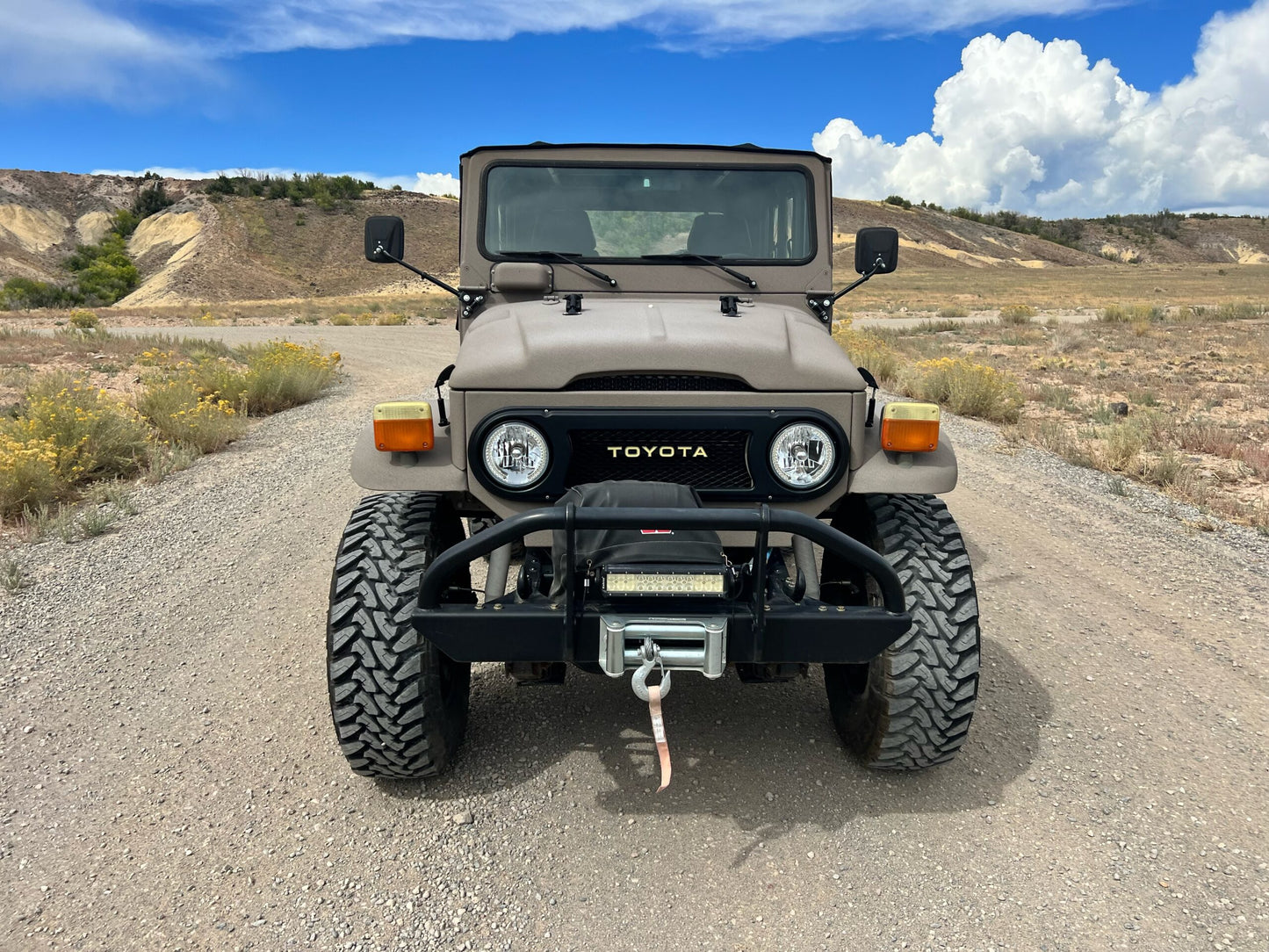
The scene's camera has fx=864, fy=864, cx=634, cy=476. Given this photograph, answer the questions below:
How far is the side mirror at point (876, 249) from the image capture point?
3.79 m

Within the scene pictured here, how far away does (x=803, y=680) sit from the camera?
372cm

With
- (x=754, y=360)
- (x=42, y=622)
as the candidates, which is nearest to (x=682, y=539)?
(x=754, y=360)

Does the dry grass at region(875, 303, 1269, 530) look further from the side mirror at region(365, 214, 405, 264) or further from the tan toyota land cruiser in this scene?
the side mirror at region(365, 214, 405, 264)

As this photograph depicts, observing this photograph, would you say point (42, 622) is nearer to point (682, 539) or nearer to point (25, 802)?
point (25, 802)

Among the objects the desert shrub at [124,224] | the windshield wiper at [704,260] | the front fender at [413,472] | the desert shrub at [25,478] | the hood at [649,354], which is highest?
the desert shrub at [124,224]

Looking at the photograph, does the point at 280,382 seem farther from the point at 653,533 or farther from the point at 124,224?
the point at 124,224

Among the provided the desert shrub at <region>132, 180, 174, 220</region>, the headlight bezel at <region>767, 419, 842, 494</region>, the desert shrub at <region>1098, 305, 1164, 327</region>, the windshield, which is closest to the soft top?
the windshield

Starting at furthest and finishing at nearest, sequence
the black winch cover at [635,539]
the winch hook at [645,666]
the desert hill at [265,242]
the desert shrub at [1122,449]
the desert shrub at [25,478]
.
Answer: the desert hill at [265,242] < the desert shrub at [1122,449] < the desert shrub at [25,478] < the black winch cover at [635,539] < the winch hook at [645,666]

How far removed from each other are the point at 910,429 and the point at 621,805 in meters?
1.54

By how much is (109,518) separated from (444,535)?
164 inches

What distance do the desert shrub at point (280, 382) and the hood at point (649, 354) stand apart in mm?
8848

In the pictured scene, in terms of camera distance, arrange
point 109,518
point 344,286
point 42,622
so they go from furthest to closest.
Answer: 1. point 344,286
2. point 109,518
3. point 42,622

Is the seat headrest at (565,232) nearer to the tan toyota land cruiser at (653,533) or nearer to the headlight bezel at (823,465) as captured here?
the tan toyota land cruiser at (653,533)

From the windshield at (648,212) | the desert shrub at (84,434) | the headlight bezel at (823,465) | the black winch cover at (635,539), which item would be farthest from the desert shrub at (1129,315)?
the black winch cover at (635,539)
